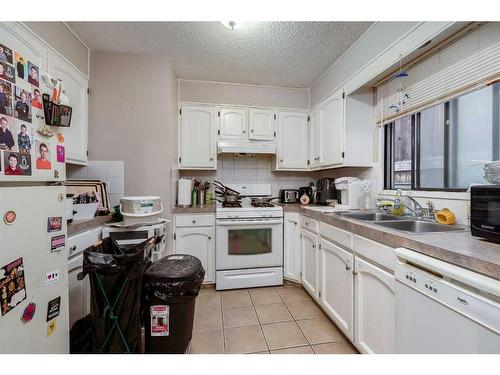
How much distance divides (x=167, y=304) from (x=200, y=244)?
1118 mm

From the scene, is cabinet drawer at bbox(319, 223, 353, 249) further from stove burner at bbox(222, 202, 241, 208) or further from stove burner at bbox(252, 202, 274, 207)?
stove burner at bbox(222, 202, 241, 208)

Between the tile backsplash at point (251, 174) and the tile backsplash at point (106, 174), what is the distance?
807 mm

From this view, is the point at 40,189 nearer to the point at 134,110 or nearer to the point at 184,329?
the point at 184,329

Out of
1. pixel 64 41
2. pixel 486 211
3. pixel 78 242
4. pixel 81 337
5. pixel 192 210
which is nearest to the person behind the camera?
pixel 486 211

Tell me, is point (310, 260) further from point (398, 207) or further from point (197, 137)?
point (197, 137)

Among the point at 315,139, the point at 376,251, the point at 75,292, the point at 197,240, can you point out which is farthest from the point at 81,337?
the point at 315,139

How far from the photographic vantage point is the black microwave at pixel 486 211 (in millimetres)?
906

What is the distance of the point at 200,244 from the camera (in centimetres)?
238

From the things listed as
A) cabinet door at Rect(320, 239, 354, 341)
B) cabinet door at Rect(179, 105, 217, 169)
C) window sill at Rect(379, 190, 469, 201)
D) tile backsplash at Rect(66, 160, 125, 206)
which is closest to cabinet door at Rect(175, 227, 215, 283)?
tile backsplash at Rect(66, 160, 125, 206)


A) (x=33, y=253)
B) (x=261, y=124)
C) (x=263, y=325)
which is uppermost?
(x=261, y=124)

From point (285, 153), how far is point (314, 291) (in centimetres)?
163

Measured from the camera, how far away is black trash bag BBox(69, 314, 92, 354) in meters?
1.30

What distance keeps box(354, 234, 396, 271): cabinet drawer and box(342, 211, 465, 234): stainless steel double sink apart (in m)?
0.16

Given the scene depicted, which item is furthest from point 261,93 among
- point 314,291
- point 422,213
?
point 314,291
